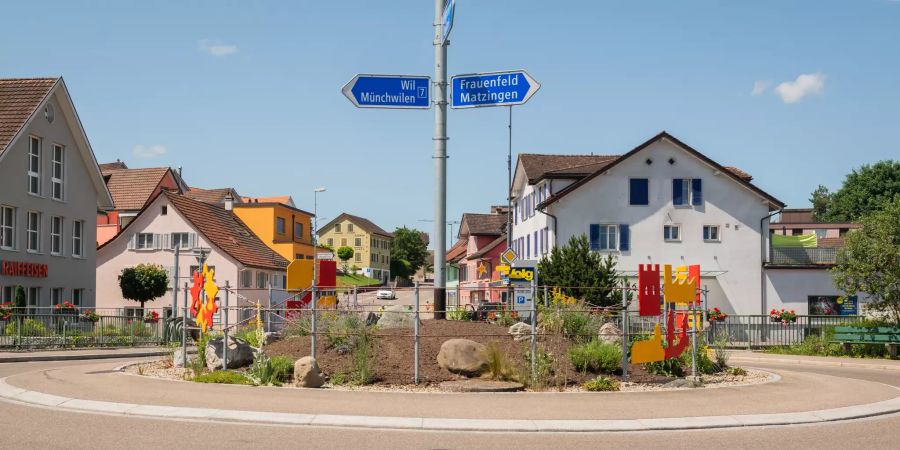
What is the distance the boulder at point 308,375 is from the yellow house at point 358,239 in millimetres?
139576

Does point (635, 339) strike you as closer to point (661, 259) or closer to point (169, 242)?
point (661, 259)

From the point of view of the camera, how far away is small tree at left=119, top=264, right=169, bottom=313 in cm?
5566

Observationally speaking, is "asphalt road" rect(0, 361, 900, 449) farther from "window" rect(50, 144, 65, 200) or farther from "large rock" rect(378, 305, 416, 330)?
"window" rect(50, 144, 65, 200)

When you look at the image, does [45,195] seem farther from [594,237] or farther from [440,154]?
[440,154]

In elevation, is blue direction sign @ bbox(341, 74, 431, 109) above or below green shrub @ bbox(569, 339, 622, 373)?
above

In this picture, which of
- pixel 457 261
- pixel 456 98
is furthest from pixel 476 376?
pixel 457 261

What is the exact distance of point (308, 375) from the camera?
1553 cm

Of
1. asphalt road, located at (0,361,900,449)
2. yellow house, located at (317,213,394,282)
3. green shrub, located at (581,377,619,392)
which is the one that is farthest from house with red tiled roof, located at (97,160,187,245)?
yellow house, located at (317,213,394,282)

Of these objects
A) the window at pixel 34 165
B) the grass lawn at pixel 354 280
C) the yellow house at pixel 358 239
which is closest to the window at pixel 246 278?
the window at pixel 34 165

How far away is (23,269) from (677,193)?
33433 mm

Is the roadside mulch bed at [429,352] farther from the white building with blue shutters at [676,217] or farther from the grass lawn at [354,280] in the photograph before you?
the grass lawn at [354,280]

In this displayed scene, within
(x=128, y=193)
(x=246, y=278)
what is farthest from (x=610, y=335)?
(x=128, y=193)

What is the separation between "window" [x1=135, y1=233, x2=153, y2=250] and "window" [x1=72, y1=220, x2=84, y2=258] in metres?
12.4

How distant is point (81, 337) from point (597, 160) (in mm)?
35902
